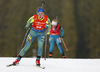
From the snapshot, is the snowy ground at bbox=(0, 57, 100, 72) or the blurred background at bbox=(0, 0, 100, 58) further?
the blurred background at bbox=(0, 0, 100, 58)

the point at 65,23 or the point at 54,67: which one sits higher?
the point at 65,23

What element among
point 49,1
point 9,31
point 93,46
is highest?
point 49,1

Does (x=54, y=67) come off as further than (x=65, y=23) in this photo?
No

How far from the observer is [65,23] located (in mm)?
19750

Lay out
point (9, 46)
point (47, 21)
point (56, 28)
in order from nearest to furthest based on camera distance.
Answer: point (47, 21), point (56, 28), point (9, 46)

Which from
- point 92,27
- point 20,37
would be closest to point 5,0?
point 20,37

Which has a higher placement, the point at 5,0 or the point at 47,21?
the point at 5,0

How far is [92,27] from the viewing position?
804 inches

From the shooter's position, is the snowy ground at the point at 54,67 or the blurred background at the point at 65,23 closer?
the snowy ground at the point at 54,67

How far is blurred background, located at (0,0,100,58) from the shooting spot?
64.3ft

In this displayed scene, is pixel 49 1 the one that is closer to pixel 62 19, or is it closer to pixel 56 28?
pixel 62 19

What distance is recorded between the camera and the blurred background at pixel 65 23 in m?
19.6

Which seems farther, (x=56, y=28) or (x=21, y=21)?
(x=21, y=21)

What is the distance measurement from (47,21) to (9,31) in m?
16.4
